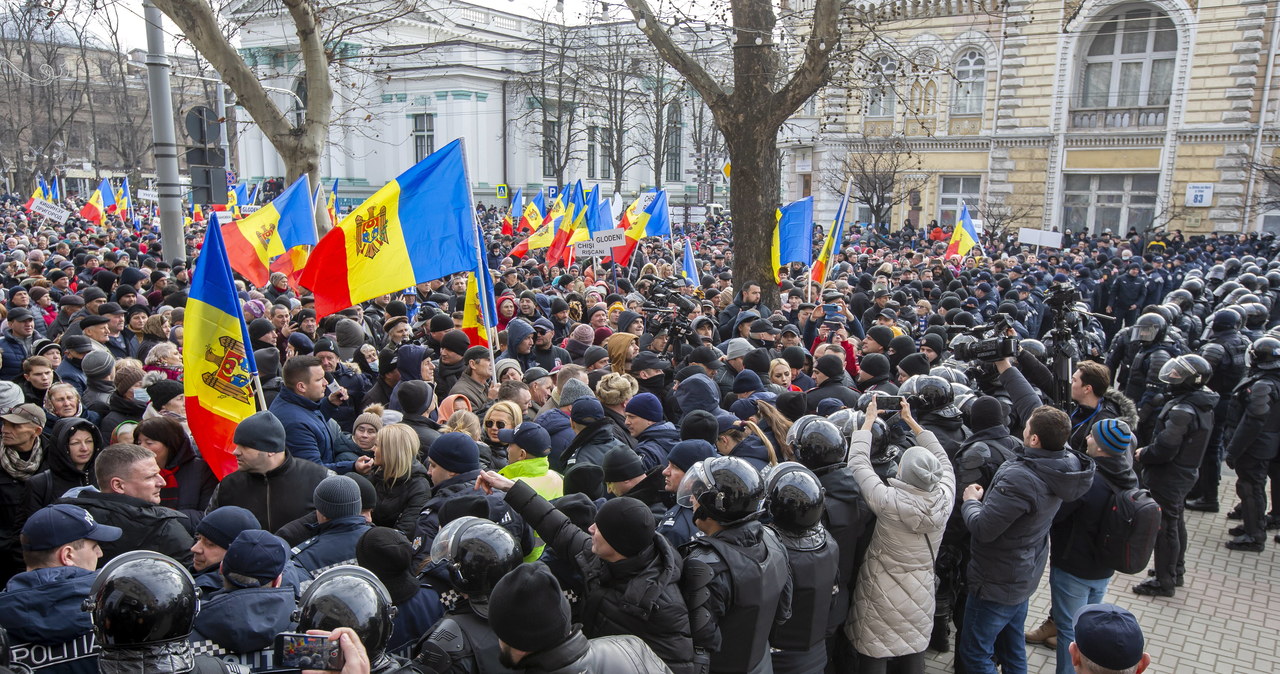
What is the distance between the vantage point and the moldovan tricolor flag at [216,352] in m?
5.14

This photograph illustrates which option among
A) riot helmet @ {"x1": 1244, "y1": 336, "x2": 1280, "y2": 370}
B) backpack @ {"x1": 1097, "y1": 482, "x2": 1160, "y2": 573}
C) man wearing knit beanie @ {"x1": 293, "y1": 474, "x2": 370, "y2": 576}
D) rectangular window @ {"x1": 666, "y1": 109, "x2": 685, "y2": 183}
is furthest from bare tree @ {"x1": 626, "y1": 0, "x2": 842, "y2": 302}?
rectangular window @ {"x1": 666, "y1": 109, "x2": 685, "y2": 183}

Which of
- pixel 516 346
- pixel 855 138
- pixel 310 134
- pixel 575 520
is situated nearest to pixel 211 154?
pixel 310 134

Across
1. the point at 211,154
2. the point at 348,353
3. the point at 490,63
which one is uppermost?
the point at 490,63

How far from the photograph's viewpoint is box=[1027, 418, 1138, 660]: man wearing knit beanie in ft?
15.9

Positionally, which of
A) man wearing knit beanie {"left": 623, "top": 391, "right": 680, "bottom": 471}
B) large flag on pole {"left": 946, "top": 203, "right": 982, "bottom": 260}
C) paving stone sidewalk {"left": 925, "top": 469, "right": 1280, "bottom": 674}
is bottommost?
paving stone sidewalk {"left": 925, "top": 469, "right": 1280, "bottom": 674}

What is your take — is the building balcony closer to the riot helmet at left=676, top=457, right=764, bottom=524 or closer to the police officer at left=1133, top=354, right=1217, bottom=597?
the police officer at left=1133, top=354, right=1217, bottom=597

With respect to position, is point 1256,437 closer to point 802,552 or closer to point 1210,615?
point 1210,615

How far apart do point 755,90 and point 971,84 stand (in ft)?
80.1

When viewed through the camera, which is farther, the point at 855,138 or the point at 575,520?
the point at 855,138

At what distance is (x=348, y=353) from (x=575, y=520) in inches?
207

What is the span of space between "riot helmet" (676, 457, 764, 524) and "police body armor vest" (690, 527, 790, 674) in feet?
0.38

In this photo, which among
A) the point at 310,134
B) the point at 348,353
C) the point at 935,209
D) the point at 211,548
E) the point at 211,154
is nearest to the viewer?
the point at 211,548

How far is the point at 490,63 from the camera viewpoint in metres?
45.9

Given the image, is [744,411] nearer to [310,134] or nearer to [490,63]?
[310,134]
